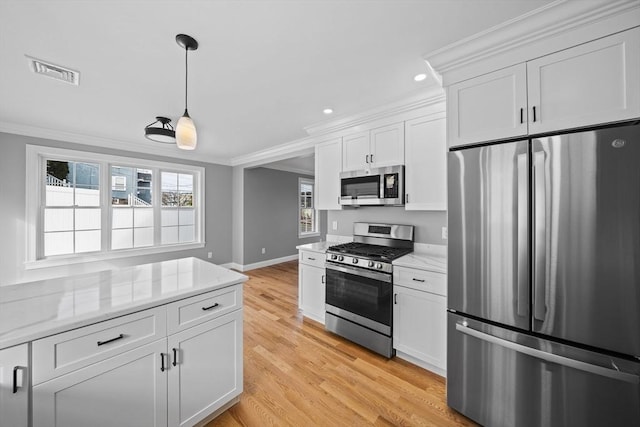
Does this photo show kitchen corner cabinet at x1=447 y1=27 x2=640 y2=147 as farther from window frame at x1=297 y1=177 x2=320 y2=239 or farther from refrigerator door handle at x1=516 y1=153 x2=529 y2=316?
window frame at x1=297 y1=177 x2=320 y2=239

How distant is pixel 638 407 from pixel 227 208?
604 cm

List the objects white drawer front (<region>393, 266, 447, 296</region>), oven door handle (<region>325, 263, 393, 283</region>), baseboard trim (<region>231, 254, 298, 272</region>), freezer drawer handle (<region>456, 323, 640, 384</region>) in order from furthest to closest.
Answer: baseboard trim (<region>231, 254, 298, 272</region>) < oven door handle (<region>325, 263, 393, 283</region>) < white drawer front (<region>393, 266, 447, 296</region>) < freezer drawer handle (<region>456, 323, 640, 384</region>)

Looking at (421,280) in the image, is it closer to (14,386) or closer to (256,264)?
(14,386)

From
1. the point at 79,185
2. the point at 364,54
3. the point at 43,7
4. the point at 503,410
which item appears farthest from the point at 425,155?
the point at 79,185

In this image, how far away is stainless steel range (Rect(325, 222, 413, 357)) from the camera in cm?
238

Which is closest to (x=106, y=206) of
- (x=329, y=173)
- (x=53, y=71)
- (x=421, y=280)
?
(x=53, y=71)

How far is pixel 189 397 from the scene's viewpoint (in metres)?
1.46

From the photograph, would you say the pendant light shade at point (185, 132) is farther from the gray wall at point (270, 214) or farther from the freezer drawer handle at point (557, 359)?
the gray wall at point (270, 214)

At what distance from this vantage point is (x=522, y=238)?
146cm

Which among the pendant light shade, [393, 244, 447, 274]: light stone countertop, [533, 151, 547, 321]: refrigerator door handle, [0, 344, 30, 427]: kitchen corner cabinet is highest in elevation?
the pendant light shade

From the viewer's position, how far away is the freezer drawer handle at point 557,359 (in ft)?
3.98

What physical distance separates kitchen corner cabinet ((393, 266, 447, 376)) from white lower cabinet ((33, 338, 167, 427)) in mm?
1865

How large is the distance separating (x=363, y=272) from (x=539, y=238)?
56.9 inches

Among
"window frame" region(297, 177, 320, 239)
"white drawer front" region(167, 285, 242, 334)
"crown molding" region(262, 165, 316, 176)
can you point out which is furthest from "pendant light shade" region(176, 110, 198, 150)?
"window frame" region(297, 177, 320, 239)
